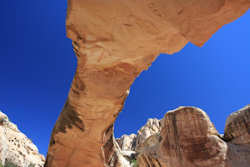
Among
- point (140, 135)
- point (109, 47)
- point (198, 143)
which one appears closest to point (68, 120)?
point (109, 47)

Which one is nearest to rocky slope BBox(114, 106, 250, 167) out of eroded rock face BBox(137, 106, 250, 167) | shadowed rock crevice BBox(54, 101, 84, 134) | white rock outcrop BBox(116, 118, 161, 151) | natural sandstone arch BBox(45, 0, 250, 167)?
eroded rock face BBox(137, 106, 250, 167)

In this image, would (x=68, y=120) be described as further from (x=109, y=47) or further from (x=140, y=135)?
(x=140, y=135)

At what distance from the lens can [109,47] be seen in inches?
127

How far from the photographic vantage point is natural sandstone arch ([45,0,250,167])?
2.13 meters

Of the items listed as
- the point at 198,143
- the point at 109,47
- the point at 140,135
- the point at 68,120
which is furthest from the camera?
the point at 140,135

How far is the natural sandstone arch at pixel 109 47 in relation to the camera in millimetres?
2133

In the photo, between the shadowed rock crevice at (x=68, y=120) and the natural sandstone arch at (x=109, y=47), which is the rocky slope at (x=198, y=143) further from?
the shadowed rock crevice at (x=68, y=120)

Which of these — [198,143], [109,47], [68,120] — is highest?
[198,143]

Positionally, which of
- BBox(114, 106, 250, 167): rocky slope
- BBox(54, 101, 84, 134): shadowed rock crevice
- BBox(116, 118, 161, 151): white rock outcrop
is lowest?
BBox(54, 101, 84, 134): shadowed rock crevice

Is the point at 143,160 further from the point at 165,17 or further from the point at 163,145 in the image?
the point at 165,17

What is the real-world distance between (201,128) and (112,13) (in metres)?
13.7

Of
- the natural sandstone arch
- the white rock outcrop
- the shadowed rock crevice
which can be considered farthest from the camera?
the white rock outcrop

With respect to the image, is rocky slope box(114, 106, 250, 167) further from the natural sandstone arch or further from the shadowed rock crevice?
the shadowed rock crevice

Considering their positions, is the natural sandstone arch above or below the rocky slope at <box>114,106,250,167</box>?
below
